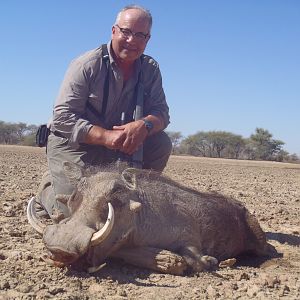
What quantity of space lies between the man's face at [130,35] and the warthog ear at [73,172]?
4.42 feet

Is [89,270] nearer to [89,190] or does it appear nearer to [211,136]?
[89,190]

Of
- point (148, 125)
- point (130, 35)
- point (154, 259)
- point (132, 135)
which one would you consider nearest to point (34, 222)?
point (154, 259)

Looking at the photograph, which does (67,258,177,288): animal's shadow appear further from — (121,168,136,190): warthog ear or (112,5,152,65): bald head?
(112,5,152,65): bald head

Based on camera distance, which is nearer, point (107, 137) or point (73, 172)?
point (73, 172)

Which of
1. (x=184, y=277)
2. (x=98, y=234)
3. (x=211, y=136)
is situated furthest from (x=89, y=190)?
(x=211, y=136)

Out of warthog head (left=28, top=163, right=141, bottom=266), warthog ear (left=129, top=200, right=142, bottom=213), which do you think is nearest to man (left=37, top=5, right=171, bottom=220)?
warthog head (left=28, top=163, right=141, bottom=266)

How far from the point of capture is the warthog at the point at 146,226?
400 centimetres

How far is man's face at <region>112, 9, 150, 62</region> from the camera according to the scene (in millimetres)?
5633

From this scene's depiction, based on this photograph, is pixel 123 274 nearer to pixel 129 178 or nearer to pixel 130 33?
pixel 129 178

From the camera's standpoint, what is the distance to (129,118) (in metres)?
5.93

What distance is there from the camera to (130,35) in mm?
5652

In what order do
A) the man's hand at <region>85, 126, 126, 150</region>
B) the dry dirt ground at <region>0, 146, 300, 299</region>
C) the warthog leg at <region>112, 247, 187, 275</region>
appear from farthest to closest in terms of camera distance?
the man's hand at <region>85, 126, 126, 150</region>, the warthog leg at <region>112, 247, 187, 275</region>, the dry dirt ground at <region>0, 146, 300, 299</region>

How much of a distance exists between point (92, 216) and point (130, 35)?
2.17 m

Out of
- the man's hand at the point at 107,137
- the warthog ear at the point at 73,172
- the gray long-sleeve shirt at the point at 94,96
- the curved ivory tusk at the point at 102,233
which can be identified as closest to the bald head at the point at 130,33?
the gray long-sleeve shirt at the point at 94,96
